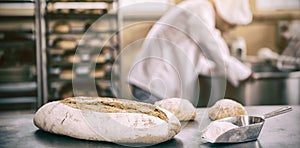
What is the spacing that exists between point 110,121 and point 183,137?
214 millimetres

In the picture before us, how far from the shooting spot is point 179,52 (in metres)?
2.29

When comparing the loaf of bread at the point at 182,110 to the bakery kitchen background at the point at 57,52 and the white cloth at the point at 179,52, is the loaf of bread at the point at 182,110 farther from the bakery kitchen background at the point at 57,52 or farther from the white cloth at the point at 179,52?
the bakery kitchen background at the point at 57,52

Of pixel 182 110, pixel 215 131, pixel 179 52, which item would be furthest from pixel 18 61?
pixel 215 131

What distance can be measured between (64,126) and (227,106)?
1.82ft

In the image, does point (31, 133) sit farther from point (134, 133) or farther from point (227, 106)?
point (227, 106)

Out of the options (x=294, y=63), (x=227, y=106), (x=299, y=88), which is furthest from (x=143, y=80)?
(x=294, y=63)

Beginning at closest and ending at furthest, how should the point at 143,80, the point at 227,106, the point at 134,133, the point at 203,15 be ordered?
the point at 134,133 < the point at 227,106 < the point at 143,80 < the point at 203,15

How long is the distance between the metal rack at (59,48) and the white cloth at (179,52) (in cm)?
147

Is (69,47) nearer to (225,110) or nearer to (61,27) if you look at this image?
(61,27)

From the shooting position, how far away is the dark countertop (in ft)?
3.67

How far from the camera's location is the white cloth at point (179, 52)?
2225 millimetres

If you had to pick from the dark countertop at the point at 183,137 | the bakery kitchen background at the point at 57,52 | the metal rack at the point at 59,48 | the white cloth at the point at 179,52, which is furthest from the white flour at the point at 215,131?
the metal rack at the point at 59,48

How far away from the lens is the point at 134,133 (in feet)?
3.63

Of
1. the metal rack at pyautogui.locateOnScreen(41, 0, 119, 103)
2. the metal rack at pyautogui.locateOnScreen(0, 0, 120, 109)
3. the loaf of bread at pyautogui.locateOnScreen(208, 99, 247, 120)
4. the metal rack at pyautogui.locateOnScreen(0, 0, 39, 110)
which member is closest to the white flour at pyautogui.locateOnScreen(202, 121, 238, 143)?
the loaf of bread at pyautogui.locateOnScreen(208, 99, 247, 120)
